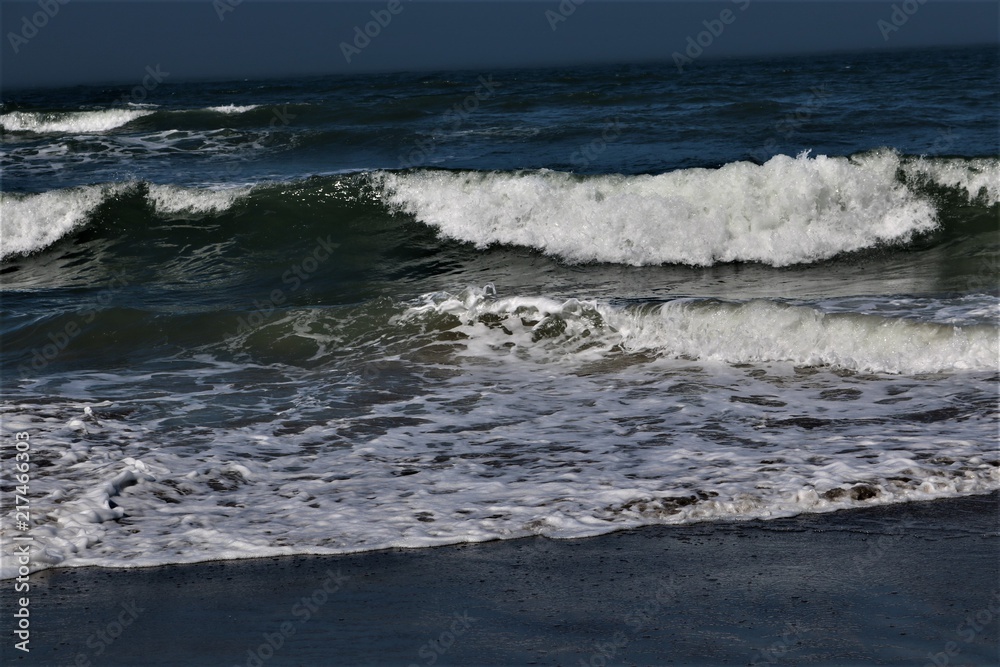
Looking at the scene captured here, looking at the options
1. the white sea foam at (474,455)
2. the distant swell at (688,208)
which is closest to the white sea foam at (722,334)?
the white sea foam at (474,455)

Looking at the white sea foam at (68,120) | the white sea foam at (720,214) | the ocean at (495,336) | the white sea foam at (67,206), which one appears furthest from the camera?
the white sea foam at (68,120)

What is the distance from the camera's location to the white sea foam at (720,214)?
10.9m

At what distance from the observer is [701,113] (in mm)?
18750

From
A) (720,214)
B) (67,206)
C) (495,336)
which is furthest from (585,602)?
(67,206)

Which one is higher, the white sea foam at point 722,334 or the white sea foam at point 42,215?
the white sea foam at point 42,215

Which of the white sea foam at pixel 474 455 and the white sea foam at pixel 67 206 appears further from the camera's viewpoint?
the white sea foam at pixel 67 206

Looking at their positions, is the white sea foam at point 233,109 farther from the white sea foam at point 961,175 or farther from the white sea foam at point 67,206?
the white sea foam at point 961,175

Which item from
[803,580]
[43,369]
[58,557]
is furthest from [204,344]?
[803,580]

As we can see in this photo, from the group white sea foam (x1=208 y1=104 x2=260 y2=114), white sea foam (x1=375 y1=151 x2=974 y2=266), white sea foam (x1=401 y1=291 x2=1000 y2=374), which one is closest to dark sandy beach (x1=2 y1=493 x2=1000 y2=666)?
white sea foam (x1=401 y1=291 x2=1000 y2=374)

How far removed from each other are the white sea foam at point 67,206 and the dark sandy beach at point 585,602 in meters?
10.1

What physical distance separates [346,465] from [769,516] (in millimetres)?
2181

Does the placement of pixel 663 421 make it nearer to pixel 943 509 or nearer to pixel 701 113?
pixel 943 509

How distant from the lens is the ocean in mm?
4629

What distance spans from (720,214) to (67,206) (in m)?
8.78
